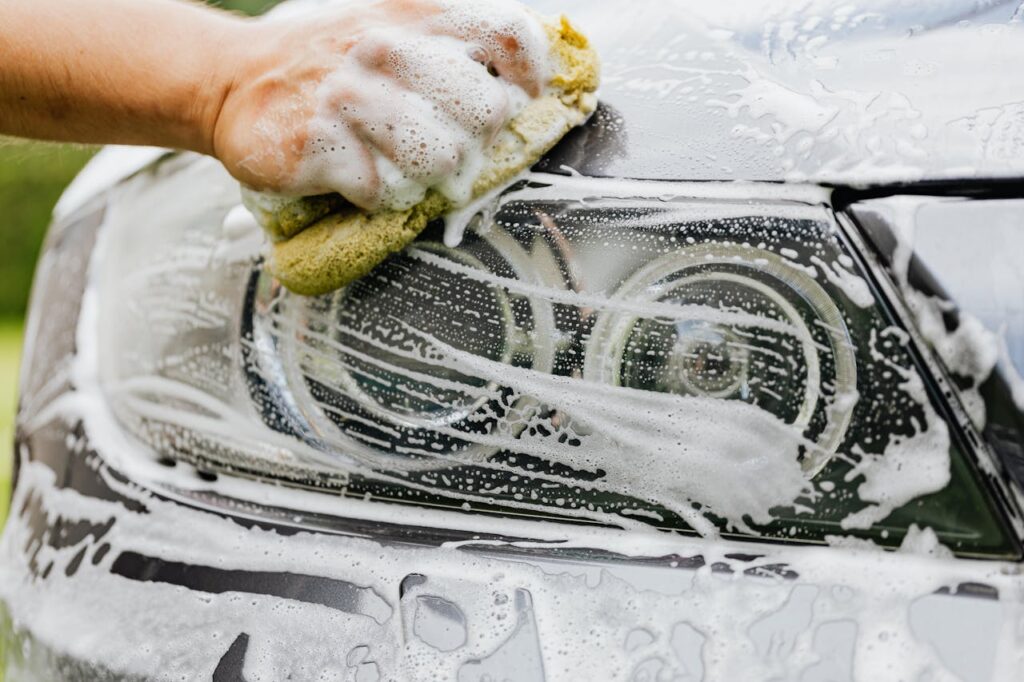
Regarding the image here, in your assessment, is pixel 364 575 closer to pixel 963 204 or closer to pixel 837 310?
pixel 837 310

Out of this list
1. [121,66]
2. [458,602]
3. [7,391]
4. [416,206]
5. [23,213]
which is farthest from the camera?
[23,213]

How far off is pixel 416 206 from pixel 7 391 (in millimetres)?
4576

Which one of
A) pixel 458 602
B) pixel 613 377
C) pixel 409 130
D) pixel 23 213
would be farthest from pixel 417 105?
pixel 23 213

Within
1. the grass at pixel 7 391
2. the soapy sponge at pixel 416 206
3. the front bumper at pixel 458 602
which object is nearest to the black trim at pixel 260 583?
the front bumper at pixel 458 602

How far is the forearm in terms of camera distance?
3.87ft

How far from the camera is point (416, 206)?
3.63 feet

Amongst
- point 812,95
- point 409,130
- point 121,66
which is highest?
point 812,95

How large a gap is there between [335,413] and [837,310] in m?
0.61

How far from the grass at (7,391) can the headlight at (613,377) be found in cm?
211

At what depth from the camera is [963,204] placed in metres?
0.90

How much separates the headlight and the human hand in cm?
9

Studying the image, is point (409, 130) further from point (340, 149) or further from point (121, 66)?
point (121, 66)

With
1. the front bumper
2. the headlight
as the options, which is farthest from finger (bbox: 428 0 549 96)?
the front bumper

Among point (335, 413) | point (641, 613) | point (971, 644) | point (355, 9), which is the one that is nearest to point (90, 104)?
point (355, 9)
